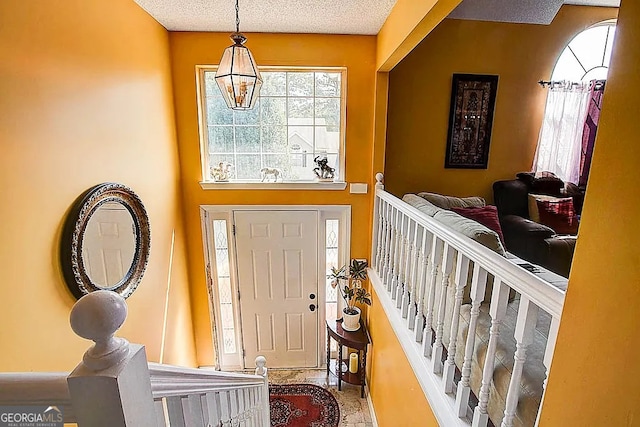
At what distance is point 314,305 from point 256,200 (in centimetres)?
131

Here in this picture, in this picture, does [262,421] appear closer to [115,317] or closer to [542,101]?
[115,317]

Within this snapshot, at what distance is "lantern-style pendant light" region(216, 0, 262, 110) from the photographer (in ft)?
6.02

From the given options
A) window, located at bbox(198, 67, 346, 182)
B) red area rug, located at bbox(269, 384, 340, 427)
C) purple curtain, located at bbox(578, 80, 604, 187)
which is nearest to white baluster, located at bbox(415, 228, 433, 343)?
window, located at bbox(198, 67, 346, 182)

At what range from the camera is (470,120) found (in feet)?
10.8

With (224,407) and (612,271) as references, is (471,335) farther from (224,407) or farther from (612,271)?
(224,407)

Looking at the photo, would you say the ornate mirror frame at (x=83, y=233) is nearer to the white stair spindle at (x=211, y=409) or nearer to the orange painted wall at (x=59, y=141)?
the orange painted wall at (x=59, y=141)

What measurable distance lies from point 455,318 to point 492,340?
31 cm

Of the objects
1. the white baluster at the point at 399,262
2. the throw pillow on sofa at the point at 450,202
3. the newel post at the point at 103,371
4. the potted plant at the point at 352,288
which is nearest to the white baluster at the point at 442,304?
the white baluster at the point at 399,262

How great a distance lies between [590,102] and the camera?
315 cm

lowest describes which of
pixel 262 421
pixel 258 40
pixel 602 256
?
pixel 262 421

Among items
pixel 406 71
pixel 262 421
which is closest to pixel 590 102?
pixel 406 71

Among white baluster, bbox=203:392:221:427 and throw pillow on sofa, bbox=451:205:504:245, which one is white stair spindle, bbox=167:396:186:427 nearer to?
white baluster, bbox=203:392:221:427

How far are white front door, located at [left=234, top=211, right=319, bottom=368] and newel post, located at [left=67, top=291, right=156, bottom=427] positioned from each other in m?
2.72

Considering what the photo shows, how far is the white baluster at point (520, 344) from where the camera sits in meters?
1.00
